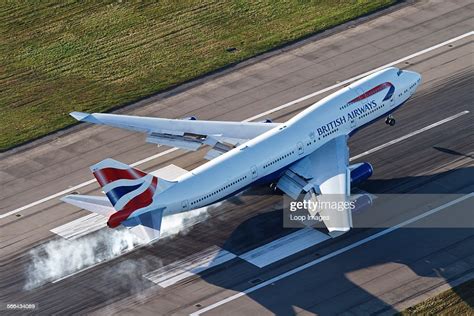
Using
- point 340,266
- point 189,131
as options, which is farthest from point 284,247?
point 189,131

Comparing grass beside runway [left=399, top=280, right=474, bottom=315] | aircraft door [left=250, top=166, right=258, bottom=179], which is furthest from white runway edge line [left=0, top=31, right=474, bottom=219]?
grass beside runway [left=399, top=280, right=474, bottom=315]

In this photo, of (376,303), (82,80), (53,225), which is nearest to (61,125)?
(82,80)

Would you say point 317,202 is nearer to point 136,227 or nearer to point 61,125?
point 136,227

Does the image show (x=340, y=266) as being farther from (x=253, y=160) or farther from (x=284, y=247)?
(x=253, y=160)

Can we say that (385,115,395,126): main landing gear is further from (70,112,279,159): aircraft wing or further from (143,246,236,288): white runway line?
(143,246,236,288): white runway line

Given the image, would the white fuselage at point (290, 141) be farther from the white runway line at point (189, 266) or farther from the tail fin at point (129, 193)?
the white runway line at point (189, 266)

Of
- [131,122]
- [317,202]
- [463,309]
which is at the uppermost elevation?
[131,122]
